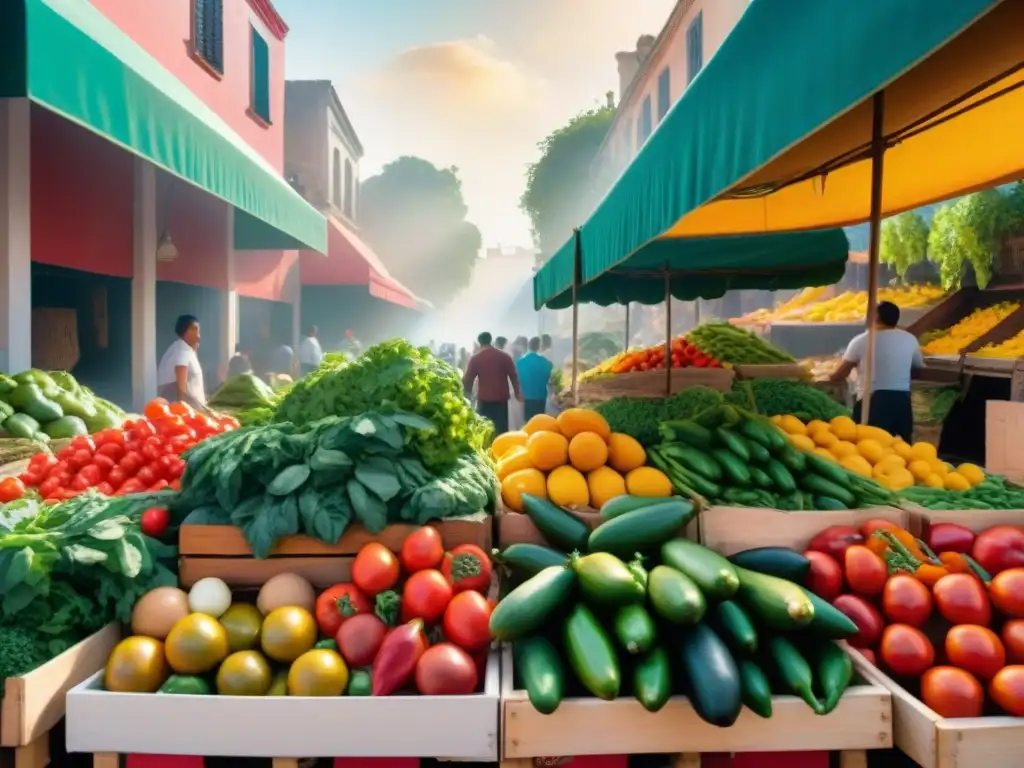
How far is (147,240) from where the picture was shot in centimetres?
888

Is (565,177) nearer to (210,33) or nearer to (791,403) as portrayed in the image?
(210,33)

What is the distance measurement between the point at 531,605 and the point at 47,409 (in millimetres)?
4486

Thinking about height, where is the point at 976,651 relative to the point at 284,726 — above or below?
above

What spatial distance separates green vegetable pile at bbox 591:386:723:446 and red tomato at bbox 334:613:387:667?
5.90ft

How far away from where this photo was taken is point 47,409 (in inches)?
198

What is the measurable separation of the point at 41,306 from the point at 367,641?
856 centimetres

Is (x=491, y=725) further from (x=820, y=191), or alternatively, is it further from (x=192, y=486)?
(x=820, y=191)

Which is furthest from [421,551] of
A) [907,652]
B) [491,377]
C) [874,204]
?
[491,377]

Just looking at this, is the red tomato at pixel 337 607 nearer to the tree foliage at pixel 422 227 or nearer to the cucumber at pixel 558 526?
the cucumber at pixel 558 526

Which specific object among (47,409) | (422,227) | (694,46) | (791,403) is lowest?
Result: (47,409)

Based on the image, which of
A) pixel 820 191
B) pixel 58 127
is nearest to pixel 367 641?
pixel 820 191

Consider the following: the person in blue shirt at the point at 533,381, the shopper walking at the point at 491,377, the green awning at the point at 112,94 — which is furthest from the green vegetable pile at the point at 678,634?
the person in blue shirt at the point at 533,381

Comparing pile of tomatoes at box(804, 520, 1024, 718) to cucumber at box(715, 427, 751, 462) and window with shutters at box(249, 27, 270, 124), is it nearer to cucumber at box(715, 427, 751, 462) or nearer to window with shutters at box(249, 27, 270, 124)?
cucumber at box(715, 427, 751, 462)

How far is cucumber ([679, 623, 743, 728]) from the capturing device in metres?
1.94
